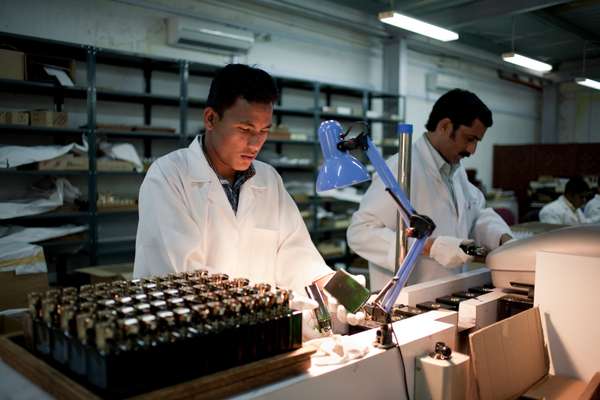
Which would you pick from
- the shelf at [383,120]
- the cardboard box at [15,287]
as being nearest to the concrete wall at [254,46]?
the shelf at [383,120]

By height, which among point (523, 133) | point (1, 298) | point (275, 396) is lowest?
point (1, 298)

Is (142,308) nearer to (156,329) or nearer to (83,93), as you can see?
(156,329)

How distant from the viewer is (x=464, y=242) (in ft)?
4.94

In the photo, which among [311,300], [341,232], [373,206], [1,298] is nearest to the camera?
[311,300]

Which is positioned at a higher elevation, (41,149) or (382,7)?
(382,7)

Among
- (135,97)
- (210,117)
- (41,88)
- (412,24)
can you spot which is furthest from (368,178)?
Result: (412,24)

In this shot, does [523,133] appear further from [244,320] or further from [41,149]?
[244,320]

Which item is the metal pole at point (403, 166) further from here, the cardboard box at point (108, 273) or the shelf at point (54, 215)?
the shelf at point (54, 215)

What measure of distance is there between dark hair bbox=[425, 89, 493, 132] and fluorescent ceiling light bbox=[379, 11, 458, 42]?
2249 millimetres

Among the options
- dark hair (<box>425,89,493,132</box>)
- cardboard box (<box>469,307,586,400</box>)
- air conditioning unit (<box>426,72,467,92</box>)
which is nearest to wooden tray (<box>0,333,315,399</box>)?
Result: cardboard box (<box>469,307,586,400</box>)

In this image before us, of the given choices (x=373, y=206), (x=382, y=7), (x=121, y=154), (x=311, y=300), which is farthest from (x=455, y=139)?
(x=382, y=7)

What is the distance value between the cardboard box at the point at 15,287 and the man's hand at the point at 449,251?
244 cm

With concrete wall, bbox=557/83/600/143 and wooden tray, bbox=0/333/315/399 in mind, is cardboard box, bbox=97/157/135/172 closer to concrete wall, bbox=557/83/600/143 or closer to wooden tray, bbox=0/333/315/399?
wooden tray, bbox=0/333/315/399

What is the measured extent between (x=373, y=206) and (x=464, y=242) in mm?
554
